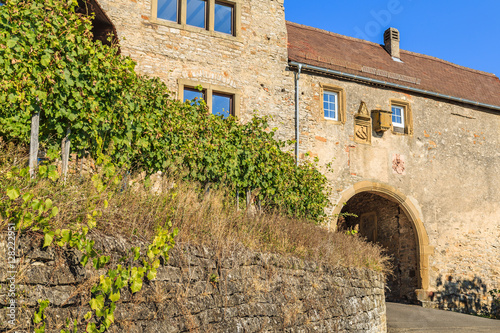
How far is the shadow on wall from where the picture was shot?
14773 mm

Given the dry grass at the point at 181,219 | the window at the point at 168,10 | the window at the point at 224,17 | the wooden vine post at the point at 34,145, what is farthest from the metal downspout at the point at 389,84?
the wooden vine post at the point at 34,145

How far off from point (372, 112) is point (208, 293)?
35.4 feet

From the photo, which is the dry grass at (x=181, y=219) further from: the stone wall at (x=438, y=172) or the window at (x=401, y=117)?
the window at (x=401, y=117)

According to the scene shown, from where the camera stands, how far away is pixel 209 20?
1265 cm

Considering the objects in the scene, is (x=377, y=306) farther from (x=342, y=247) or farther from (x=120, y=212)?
(x=120, y=212)

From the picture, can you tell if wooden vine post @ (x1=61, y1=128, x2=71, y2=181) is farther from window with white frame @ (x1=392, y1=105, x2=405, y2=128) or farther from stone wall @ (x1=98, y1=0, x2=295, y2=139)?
window with white frame @ (x1=392, y1=105, x2=405, y2=128)

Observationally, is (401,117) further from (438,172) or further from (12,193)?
(12,193)

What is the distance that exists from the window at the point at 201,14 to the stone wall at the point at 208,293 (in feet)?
25.2

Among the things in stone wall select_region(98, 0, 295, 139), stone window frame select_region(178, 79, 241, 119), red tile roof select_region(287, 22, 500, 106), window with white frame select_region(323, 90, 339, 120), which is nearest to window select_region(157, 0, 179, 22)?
stone wall select_region(98, 0, 295, 139)

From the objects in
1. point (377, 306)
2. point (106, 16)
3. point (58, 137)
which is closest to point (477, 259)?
point (377, 306)

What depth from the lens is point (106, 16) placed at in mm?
10805

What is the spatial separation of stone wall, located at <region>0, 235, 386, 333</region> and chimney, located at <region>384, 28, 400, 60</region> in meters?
11.0

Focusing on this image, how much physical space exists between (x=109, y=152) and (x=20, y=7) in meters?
2.11

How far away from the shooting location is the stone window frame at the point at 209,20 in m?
12.1
